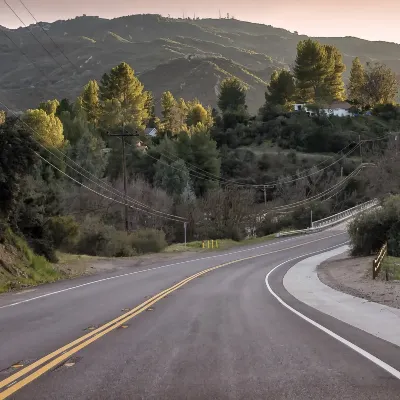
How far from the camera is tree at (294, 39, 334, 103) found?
12838cm

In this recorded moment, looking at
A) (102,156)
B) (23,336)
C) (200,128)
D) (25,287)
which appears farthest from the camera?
(200,128)

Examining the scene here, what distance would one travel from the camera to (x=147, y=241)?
50.7 m

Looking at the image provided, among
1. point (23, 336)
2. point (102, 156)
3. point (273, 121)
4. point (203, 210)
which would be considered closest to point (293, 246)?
point (203, 210)

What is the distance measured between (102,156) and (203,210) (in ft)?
56.3

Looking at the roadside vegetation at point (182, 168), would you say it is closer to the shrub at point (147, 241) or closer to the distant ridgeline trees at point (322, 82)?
the shrub at point (147, 241)

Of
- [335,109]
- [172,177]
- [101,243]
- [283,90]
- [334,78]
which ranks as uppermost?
[334,78]

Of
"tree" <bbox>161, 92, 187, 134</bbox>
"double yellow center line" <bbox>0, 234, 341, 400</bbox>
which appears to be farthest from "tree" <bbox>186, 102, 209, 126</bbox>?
→ "double yellow center line" <bbox>0, 234, 341, 400</bbox>

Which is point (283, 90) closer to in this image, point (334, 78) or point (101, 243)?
point (334, 78)

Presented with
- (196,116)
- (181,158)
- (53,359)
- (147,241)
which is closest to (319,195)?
(181,158)

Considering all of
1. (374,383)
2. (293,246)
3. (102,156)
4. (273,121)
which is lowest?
(293,246)

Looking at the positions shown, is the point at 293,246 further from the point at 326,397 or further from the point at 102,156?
the point at 326,397

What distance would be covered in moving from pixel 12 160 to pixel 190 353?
66.2ft

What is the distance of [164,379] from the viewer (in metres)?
7.10

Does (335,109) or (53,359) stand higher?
(335,109)
